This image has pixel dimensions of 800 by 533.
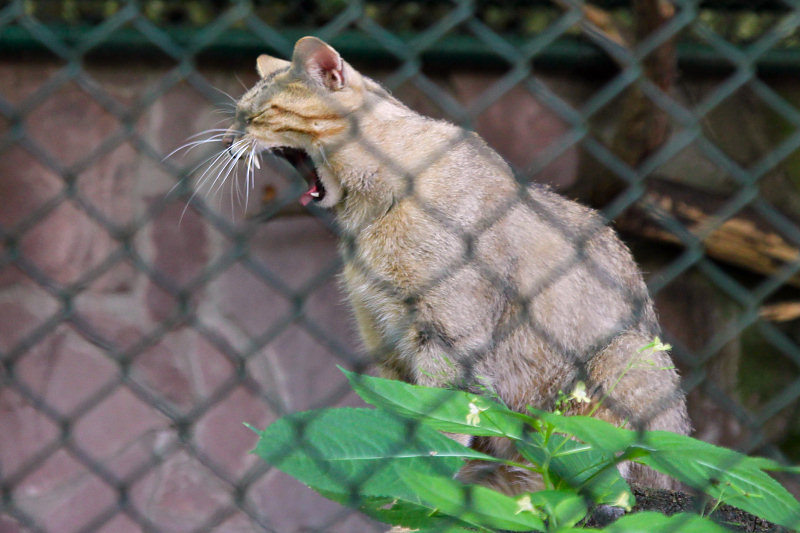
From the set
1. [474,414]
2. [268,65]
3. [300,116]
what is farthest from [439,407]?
[268,65]

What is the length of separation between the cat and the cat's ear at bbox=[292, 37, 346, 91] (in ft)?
0.04

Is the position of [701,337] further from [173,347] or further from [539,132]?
[173,347]

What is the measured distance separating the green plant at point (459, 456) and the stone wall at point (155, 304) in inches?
76.8

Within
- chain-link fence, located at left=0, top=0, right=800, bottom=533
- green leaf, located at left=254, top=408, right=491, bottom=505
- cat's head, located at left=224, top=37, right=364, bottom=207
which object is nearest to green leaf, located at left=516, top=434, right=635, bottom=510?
green leaf, located at left=254, top=408, right=491, bottom=505

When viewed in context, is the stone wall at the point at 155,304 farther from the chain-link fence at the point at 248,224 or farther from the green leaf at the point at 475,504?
the green leaf at the point at 475,504

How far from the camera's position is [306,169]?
2822 mm

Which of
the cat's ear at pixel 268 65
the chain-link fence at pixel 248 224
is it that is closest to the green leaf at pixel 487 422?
the cat's ear at pixel 268 65

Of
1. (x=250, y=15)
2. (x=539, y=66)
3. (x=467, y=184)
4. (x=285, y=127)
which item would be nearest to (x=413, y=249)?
(x=467, y=184)

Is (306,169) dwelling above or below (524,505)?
above

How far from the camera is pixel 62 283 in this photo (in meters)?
3.78

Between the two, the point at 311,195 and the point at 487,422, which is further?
the point at 311,195

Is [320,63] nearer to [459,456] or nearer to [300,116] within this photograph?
[300,116]

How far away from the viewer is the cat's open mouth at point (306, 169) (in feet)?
9.03

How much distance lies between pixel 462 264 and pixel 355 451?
3.29 ft
